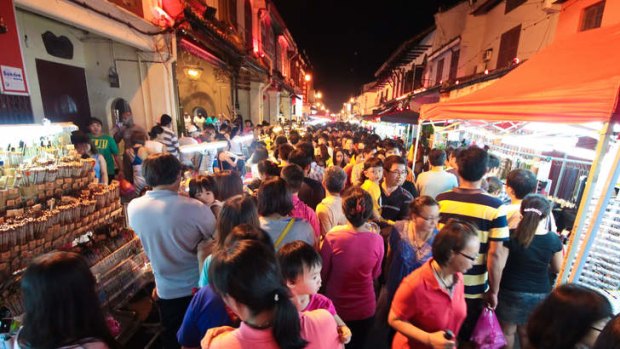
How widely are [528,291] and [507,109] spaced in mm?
1866

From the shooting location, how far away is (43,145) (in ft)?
10.3

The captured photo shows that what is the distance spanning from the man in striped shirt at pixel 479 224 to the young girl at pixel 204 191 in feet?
7.56

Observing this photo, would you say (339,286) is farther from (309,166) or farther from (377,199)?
(309,166)

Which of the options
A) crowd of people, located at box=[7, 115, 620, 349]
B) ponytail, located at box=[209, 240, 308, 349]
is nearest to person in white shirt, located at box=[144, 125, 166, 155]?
crowd of people, located at box=[7, 115, 620, 349]

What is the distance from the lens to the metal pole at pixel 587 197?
214 cm

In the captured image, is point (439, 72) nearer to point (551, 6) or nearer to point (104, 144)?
point (551, 6)

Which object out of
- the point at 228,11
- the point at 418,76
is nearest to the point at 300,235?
the point at 228,11

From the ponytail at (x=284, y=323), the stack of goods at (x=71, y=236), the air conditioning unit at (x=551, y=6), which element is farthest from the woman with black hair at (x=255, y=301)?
the air conditioning unit at (x=551, y=6)

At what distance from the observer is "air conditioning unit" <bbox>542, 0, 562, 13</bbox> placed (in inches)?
344

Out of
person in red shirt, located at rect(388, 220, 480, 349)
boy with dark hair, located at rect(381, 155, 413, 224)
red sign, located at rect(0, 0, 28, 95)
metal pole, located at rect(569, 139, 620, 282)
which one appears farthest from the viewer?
boy with dark hair, located at rect(381, 155, 413, 224)

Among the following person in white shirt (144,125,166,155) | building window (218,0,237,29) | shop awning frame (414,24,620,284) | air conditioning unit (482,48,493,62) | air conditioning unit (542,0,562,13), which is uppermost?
building window (218,0,237,29)

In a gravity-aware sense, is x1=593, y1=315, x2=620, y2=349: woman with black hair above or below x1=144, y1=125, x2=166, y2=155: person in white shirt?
below

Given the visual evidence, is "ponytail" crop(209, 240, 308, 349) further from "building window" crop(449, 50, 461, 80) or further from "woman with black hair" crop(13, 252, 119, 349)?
"building window" crop(449, 50, 461, 80)

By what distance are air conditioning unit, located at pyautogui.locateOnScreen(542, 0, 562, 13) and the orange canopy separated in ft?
19.1
